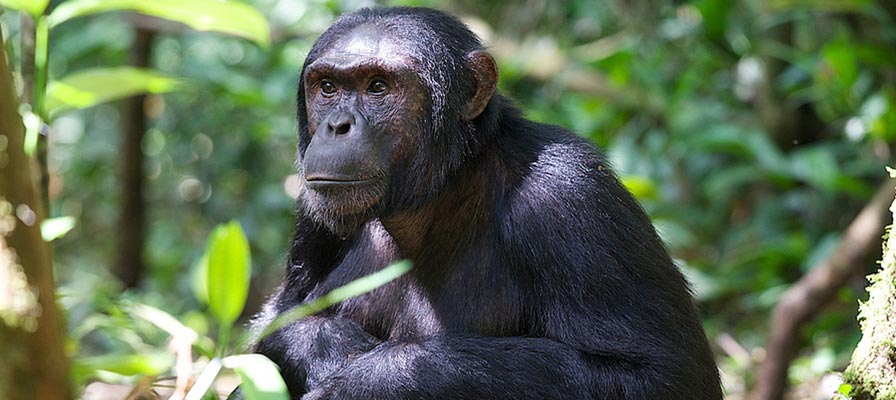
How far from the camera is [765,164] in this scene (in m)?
8.30

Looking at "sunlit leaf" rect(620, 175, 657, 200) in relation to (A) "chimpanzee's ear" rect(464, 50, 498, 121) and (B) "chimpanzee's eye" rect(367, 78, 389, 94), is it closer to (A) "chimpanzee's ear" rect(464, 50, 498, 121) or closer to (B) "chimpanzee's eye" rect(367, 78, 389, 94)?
(A) "chimpanzee's ear" rect(464, 50, 498, 121)

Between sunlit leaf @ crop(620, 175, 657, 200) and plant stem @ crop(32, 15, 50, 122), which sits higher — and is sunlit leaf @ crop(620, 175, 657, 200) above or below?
above

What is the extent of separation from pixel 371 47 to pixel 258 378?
176 centimetres

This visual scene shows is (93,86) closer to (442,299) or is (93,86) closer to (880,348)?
(442,299)

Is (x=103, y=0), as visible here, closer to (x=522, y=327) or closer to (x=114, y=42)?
(x=522, y=327)

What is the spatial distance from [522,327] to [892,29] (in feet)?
17.2

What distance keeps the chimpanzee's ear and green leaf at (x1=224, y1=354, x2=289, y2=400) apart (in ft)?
5.26

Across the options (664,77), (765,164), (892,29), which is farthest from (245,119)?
(892,29)

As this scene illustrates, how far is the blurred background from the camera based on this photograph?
782 cm

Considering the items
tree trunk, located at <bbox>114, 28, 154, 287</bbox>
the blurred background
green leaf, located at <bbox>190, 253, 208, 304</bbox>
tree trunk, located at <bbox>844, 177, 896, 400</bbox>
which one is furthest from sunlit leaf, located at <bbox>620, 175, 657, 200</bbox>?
tree trunk, located at <bbox>114, 28, 154, 287</bbox>

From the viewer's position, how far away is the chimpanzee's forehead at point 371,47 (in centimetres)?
412

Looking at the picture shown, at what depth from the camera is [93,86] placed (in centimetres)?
420

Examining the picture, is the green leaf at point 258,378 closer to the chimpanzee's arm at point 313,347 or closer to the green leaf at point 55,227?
the chimpanzee's arm at point 313,347

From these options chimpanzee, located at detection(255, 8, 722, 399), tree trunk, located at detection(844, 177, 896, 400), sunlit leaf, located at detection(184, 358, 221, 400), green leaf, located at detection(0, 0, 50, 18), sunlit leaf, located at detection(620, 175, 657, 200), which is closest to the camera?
tree trunk, located at detection(844, 177, 896, 400)
